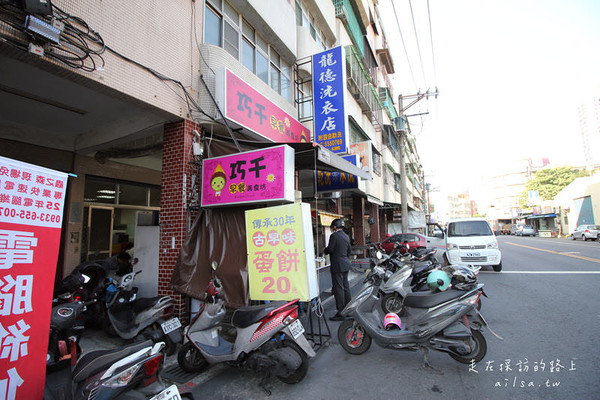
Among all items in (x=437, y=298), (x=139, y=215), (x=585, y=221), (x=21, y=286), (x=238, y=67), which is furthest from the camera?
(x=585, y=221)

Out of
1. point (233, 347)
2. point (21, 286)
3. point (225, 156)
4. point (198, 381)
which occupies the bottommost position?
point (198, 381)

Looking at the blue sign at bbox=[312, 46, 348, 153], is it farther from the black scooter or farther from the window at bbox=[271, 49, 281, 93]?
the black scooter

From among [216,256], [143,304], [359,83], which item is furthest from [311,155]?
[359,83]

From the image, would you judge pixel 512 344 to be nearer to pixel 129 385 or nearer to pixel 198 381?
pixel 198 381

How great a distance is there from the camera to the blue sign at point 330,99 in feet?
28.6

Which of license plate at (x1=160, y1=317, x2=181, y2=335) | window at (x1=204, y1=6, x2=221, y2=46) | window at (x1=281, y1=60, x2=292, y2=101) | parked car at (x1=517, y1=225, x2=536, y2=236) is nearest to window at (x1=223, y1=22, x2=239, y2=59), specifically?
window at (x1=204, y1=6, x2=221, y2=46)

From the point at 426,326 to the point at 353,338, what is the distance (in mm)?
1101

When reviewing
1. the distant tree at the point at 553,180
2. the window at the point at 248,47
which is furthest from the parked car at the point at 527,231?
the window at the point at 248,47

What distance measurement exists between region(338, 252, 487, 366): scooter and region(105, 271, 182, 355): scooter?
8.62ft

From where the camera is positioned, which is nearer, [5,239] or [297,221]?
[5,239]

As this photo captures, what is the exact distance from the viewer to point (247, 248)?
4.87 meters

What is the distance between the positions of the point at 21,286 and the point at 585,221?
51966mm

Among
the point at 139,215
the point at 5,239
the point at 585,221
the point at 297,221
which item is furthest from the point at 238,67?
the point at 585,221

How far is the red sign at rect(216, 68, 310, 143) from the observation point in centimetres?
577
